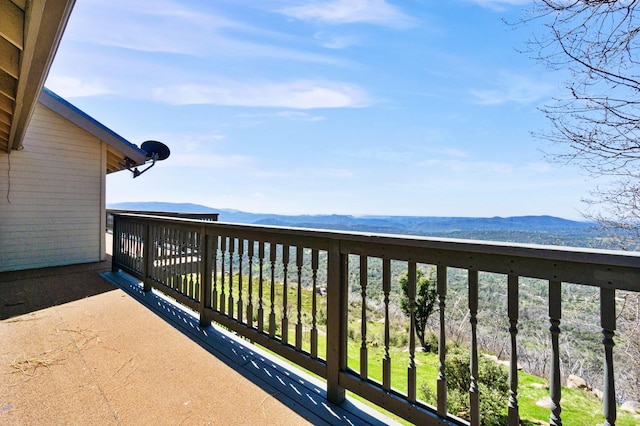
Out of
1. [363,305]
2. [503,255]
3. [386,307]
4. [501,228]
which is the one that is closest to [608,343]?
[503,255]

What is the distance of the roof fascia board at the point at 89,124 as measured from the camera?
6020mm

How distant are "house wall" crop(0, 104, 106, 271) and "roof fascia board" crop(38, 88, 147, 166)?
25 centimetres

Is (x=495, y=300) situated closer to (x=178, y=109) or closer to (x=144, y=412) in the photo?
(x=144, y=412)

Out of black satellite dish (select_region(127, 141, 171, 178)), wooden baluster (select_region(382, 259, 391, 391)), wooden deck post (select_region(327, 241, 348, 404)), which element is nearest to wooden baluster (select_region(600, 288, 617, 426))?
wooden baluster (select_region(382, 259, 391, 391))

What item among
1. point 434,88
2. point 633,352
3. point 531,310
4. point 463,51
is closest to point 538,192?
point 434,88

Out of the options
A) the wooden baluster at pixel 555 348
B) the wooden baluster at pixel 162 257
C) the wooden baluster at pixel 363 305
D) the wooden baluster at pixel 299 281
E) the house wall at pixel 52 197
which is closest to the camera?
the wooden baluster at pixel 555 348

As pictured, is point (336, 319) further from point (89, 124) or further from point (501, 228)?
point (501, 228)

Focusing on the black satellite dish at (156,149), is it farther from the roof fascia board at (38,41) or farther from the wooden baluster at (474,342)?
the wooden baluster at (474,342)

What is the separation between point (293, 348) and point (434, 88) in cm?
1257

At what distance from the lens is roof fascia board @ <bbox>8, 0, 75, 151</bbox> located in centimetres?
189

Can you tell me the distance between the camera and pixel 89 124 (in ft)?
21.0

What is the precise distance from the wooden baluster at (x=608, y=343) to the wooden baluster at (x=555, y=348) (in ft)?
0.41

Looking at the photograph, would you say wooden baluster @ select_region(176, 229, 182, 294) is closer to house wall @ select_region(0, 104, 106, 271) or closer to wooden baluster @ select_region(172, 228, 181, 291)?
wooden baluster @ select_region(172, 228, 181, 291)

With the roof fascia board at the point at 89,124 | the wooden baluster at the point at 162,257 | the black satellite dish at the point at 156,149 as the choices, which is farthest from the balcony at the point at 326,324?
the black satellite dish at the point at 156,149
